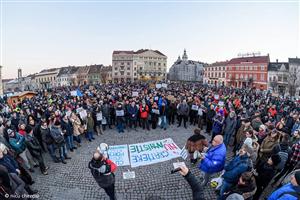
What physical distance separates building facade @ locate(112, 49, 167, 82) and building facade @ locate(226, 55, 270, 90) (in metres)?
31.8

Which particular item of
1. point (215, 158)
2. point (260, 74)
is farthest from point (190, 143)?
point (260, 74)

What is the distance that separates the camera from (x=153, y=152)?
8.28 metres

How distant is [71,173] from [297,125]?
9.62 meters

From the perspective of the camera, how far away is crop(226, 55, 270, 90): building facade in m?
52.3

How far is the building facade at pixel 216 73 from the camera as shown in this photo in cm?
6739

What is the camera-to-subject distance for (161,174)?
6.54 m

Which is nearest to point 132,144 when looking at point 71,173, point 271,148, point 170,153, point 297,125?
point 170,153

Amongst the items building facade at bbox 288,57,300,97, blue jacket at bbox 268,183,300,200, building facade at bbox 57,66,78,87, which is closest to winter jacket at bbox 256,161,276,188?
blue jacket at bbox 268,183,300,200

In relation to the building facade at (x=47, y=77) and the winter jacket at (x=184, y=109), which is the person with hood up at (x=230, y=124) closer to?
the winter jacket at (x=184, y=109)

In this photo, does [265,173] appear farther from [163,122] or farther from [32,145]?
[163,122]

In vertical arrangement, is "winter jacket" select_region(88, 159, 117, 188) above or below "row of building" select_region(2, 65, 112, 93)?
below

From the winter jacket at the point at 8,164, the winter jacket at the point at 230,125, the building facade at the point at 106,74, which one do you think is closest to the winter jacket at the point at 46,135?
the winter jacket at the point at 8,164

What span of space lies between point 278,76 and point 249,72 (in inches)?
365

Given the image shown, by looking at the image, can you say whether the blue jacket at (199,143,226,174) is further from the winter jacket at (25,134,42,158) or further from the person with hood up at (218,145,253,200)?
the winter jacket at (25,134,42,158)
